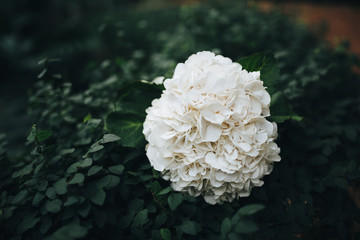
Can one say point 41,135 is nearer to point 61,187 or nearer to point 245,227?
point 61,187

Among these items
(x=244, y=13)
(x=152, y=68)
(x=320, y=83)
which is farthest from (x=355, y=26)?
(x=152, y=68)

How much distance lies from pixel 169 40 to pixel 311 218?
8.11 feet

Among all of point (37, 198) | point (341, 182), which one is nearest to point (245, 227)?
point (341, 182)

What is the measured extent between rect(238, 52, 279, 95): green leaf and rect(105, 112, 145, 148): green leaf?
0.59 metres

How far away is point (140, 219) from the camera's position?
949mm

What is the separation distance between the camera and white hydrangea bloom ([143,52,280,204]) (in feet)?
3.14

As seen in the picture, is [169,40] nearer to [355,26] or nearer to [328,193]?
[328,193]

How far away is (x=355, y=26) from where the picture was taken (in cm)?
440

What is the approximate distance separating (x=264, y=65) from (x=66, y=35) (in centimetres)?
478

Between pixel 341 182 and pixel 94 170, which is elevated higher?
pixel 94 170

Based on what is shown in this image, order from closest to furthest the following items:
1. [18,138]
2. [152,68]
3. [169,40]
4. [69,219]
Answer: [69,219] < [152,68] < [18,138] < [169,40]

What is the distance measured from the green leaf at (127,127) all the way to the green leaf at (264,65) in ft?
1.94

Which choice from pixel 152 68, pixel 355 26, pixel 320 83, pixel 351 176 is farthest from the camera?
pixel 355 26

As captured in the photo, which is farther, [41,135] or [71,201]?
[41,135]
